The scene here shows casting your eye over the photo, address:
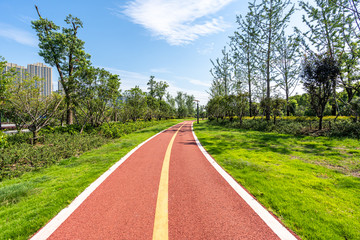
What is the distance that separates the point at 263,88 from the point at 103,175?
23.9 m

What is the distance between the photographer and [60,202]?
9.43ft

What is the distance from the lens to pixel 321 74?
33.5ft

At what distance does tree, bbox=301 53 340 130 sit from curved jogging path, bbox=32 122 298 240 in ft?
39.1

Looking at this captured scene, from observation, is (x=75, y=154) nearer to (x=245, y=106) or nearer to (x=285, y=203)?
(x=285, y=203)

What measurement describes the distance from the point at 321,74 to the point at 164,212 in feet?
45.4

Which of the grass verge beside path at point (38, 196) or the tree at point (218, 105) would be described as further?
the tree at point (218, 105)

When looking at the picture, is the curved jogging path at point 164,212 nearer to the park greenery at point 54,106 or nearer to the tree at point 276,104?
the park greenery at point 54,106

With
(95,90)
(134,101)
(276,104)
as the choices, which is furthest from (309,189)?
(134,101)

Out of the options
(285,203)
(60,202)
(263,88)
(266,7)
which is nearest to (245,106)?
(263,88)

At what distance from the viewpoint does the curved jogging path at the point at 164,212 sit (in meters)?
2.04

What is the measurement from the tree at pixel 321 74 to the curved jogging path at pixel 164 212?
11904 mm

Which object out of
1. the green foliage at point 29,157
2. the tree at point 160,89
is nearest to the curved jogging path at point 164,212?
the green foliage at point 29,157

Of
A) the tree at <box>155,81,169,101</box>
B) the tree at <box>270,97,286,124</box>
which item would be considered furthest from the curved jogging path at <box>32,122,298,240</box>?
the tree at <box>155,81,169,101</box>

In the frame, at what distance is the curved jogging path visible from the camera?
6.69 ft
